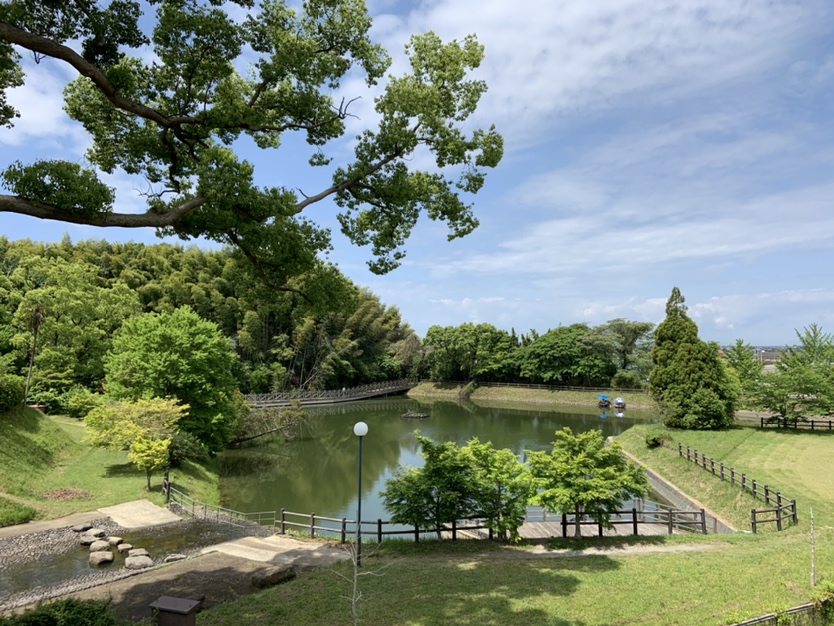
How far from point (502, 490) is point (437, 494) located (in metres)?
1.45

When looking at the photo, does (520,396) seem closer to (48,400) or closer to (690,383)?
(690,383)

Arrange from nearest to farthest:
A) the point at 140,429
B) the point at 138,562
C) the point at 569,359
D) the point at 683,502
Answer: the point at 138,562
the point at 683,502
the point at 140,429
the point at 569,359

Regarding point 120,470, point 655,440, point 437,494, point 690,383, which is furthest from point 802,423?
point 120,470

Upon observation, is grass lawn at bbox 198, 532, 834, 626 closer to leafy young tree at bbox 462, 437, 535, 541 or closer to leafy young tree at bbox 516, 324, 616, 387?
leafy young tree at bbox 462, 437, 535, 541

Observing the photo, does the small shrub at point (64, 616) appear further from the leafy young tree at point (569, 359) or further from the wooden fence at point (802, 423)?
the leafy young tree at point (569, 359)

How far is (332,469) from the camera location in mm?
23625

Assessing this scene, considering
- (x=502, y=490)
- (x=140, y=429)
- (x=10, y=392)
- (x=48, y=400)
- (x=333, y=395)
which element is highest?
(x=10, y=392)

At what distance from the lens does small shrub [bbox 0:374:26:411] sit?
1628 centimetres

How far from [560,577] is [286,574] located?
4.71 meters

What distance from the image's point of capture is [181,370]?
67.1ft

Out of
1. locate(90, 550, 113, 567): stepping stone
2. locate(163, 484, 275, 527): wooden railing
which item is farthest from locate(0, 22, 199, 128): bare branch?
locate(163, 484, 275, 527): wooden railing

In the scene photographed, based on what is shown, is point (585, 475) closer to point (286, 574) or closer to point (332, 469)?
point (286, 574)

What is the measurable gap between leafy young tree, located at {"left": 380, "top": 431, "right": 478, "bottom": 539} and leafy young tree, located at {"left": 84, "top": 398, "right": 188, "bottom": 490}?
936 cm

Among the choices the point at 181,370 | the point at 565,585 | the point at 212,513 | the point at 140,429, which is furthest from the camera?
the point at 181,370
